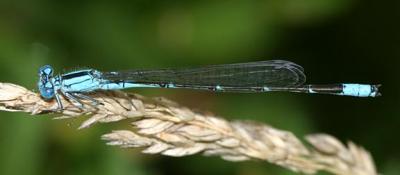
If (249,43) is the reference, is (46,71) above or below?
below

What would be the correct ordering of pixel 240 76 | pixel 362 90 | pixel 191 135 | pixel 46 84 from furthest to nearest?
pixel 240 76 → pixel 362 90 → pixel 46 84 → pixel 191 135

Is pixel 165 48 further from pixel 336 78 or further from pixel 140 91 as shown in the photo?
pixel 336 78

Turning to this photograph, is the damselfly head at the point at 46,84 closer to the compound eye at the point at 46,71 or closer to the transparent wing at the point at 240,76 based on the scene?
the compound eye at the point at 46,71

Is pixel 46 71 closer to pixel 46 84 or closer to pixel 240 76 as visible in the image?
pixel 46 84

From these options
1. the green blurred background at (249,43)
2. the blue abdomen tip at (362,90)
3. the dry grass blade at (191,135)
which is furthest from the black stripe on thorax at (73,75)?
the blue abdomen tip at (362,90)

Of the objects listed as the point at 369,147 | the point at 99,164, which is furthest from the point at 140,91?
the point at 369,147

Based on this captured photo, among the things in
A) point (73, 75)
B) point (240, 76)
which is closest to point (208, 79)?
point (240, 76)

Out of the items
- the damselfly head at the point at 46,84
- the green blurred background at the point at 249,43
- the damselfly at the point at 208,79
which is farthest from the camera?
the green blurred background at the point at 249,43
